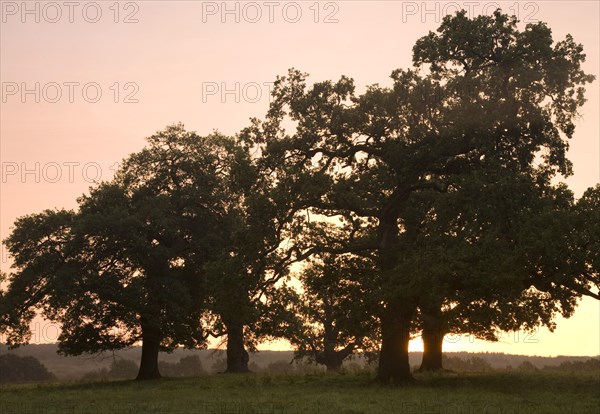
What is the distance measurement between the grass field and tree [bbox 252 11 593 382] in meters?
4.31

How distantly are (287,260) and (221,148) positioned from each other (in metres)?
A: 21.1

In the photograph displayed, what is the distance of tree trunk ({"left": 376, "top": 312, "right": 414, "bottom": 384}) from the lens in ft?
124

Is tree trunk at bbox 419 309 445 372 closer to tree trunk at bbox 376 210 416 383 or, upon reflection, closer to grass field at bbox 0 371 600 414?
grass field at bbox 0 371 600 414

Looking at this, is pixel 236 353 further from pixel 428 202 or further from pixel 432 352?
pixel 428 202

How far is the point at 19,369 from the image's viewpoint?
102438 mm

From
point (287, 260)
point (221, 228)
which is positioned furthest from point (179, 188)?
point (287, 260)

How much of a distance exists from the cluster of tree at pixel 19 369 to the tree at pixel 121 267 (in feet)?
178

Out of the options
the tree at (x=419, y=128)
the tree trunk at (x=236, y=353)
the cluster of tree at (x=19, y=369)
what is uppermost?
the tree at (x=419, y=128)

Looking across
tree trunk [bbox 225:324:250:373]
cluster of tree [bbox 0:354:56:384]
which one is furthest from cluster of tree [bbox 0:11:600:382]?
cluster of tree [bbox 0:354:56:384]

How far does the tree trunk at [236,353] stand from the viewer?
5684 cm

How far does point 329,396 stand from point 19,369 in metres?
82.6

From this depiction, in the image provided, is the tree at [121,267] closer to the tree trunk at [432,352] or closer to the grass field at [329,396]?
the grass field at [329,396]

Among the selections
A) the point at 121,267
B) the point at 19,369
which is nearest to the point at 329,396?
the point at 121,267

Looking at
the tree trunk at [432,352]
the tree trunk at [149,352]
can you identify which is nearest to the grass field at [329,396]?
the tree trunk at [432,352]
